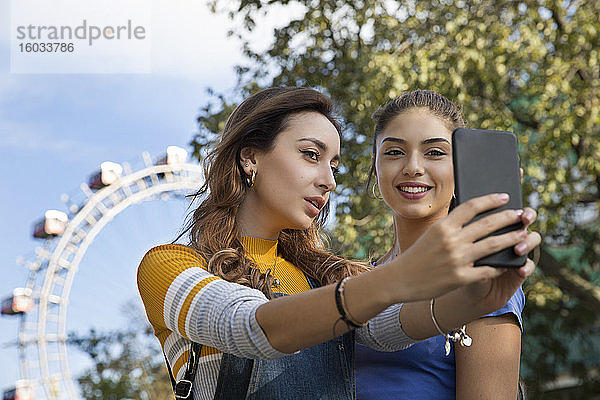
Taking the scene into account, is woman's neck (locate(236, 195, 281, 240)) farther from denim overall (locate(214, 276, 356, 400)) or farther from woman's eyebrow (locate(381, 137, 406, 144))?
woman's eyebrow (locate(381, 137, 406, 144))

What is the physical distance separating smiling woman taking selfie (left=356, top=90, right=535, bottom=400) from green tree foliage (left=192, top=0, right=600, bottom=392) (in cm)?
338

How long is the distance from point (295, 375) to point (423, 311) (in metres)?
0.36

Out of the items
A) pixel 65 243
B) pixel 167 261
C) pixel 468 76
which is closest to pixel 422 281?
pixel 167 261

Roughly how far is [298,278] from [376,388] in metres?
0.45

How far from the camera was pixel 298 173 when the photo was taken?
2023 mm

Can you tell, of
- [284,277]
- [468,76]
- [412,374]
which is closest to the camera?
[284,277]

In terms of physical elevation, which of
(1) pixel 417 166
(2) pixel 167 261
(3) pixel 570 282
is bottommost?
(2) pixel 167 261

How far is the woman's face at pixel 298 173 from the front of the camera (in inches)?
80.0

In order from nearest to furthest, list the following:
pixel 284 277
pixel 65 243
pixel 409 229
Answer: pixel 284 277 → pixel 409 229 → pixel 65 243

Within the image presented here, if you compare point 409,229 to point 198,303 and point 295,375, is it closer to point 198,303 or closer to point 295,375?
point 295,375

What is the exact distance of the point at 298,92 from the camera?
2.18 meters

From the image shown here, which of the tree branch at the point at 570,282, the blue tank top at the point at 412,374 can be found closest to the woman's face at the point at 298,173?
the blue tank top at the point at 412,374

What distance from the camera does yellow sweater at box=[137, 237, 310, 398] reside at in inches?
61.0

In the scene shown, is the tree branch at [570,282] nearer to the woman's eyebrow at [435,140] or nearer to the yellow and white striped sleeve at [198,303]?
the woman's eyebrow at [435,140]
